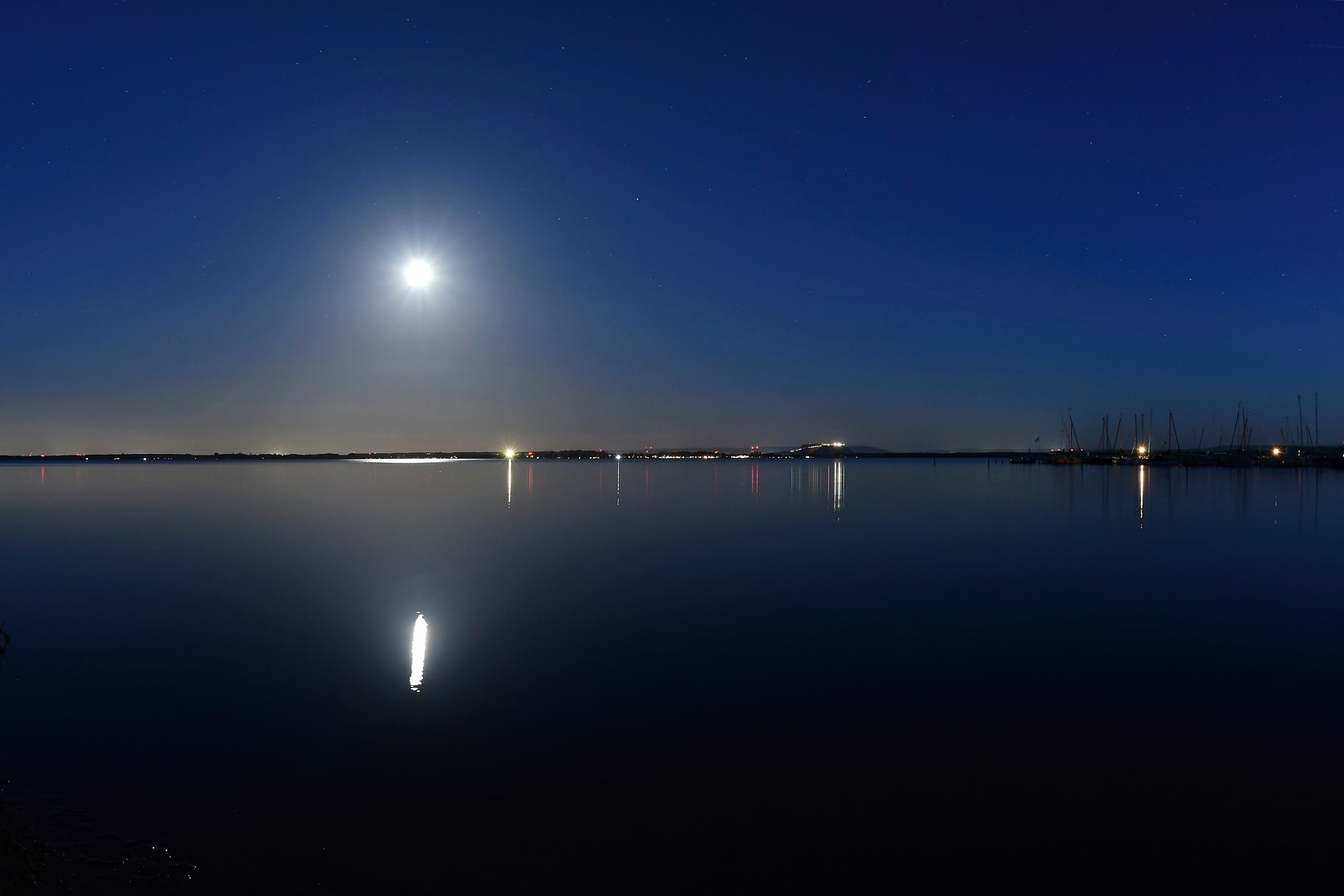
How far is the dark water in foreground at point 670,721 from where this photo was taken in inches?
324

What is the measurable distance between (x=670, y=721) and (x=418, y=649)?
7.20 metres

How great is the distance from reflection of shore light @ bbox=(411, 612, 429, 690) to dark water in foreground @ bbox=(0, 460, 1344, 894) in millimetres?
222

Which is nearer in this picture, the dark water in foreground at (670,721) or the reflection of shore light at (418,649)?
the dark water in foreground at (670,721)

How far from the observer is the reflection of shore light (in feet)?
47.5

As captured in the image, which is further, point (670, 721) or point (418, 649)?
point (418, 649)

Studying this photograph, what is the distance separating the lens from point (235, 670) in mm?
15266

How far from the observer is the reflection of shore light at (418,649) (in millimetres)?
14492

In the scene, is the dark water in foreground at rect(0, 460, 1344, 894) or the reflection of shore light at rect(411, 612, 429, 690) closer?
the dark water in foreground at rect(0, 460, 1344, 894)

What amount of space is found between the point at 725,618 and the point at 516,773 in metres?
9.91

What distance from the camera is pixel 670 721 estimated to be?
478 inches

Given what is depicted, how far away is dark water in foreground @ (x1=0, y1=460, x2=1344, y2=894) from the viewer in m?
8.23

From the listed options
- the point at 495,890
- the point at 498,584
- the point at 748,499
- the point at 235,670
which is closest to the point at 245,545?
the point at 498,584

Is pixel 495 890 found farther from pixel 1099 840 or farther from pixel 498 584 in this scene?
pixel 498 584

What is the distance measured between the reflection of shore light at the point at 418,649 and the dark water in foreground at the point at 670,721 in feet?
0.73
